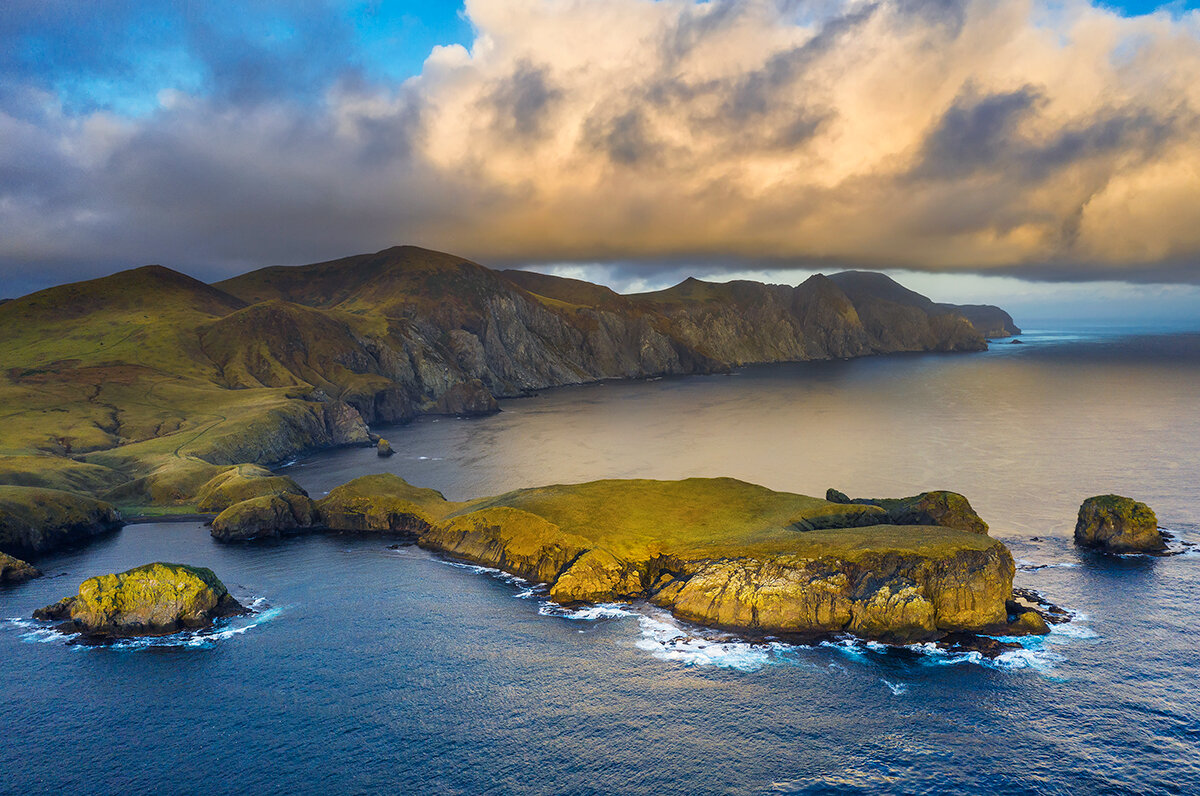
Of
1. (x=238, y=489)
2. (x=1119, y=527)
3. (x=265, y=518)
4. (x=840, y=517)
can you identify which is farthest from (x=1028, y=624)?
(x=238, y=489)

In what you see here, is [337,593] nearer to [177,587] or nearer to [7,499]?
[177,587]

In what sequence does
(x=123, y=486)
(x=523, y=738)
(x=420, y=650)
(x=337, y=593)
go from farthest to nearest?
(x=123, y=486)
(x=337, y=593)
(x=420, y=650)
(x=523, y=738)

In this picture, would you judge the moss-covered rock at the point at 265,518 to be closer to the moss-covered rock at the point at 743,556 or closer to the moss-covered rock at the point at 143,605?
the moss-covered rock at the point at 743,556

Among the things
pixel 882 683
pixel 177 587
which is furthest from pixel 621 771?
pixel 177 587

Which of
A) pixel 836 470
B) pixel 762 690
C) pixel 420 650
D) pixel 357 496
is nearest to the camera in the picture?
pixel 762 690

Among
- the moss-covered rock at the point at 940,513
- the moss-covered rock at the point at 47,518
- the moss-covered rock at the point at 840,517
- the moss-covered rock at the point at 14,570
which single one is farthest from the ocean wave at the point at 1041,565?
the moss-covered rock at the point at 47,518
